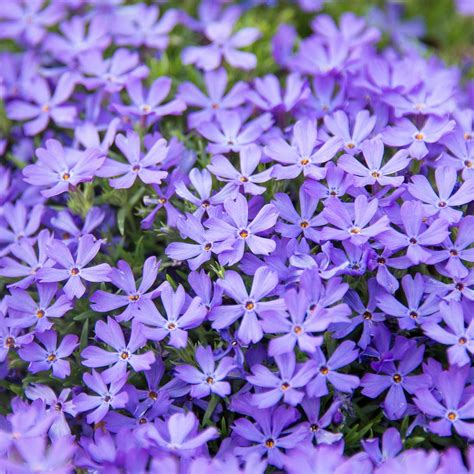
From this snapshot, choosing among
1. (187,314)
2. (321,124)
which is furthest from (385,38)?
(187,314)

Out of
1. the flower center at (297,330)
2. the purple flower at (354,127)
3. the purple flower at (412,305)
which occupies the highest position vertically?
the purple flower at (354,127)

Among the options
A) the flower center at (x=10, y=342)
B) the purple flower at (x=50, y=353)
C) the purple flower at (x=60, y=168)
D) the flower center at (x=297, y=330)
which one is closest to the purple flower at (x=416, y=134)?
the flower center at (x=297, y=330)

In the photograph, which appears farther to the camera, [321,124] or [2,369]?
[321,124]

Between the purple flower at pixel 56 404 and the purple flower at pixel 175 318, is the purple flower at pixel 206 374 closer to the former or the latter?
the purple flower at pixel 175 318

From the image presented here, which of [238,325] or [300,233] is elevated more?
[300,233]

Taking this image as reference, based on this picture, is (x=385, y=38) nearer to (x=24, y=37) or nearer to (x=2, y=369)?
(x=24, y=37)

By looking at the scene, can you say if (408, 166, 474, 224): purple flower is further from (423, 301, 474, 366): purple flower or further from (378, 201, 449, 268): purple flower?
(423, 301, 474, 366): purple flower
